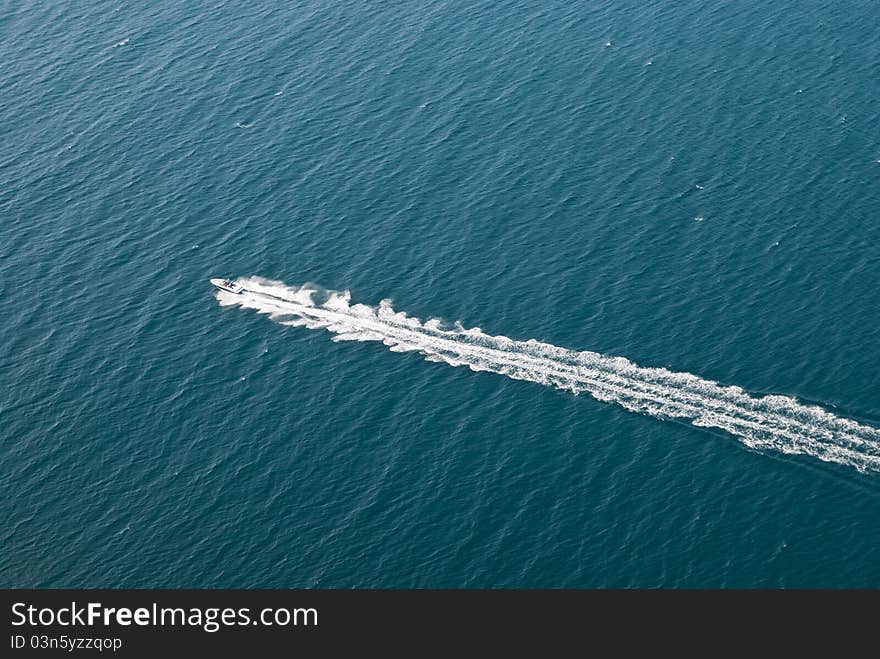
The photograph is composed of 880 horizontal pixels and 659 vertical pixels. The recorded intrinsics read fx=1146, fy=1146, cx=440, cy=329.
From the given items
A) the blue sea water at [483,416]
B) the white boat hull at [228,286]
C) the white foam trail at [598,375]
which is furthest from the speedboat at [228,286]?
the blue sea water at [483,416]

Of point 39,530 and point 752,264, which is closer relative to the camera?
point 39,530

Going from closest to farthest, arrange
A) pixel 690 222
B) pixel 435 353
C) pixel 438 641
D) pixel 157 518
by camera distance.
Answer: pixel 438 641 < pixel 157 518 < pixel 435 353 < pixel 690 222

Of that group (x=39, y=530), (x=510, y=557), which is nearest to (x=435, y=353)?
(x=510, y=557)

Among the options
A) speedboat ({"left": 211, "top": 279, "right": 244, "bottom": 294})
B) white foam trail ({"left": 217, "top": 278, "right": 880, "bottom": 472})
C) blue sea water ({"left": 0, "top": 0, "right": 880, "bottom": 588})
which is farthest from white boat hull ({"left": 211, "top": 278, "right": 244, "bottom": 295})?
blue sea water ({"left": 0, "top": 0, "right": 880, "bottom": 588})

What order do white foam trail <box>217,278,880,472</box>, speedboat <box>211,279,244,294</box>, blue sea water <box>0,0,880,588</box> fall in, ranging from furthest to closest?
1. speedboat <box>211,279,244,294</box>
2. white foam trail <box>217,278,880,472</box>
3. blue sea water <box>0,0,880,588</box>

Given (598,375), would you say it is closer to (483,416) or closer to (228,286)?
(483,416)

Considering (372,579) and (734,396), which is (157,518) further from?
(734,396)

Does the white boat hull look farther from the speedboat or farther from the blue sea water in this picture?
the blue sea water
